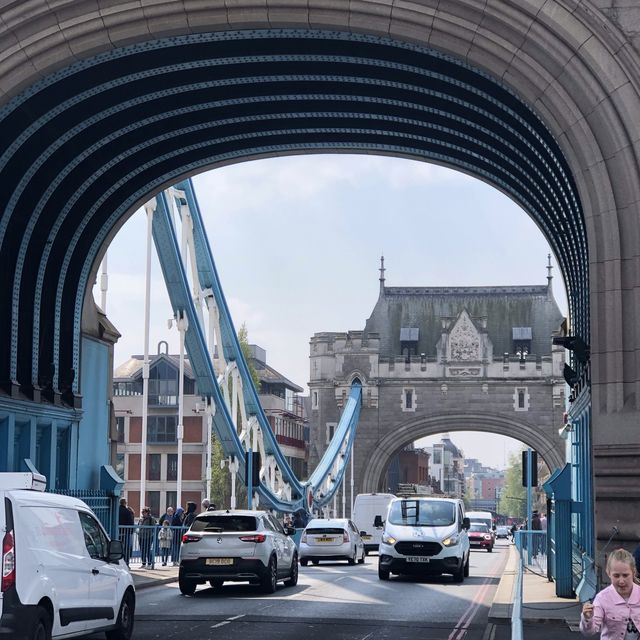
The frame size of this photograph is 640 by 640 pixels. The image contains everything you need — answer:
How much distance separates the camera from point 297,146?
21.0 meters

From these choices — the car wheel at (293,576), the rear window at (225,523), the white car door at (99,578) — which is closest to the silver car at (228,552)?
the rear window at (225,523)

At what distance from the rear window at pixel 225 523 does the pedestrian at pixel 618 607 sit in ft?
46.7

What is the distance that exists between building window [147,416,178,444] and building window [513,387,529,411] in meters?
20.6

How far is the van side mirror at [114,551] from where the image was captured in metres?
12.9

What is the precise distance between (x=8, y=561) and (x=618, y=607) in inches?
210

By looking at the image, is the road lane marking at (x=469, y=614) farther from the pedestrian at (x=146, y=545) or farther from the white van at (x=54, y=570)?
the pedestrian at (x=146, y=545)

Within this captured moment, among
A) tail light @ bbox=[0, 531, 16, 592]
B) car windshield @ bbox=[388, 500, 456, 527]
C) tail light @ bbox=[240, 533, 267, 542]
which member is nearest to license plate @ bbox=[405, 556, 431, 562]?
car windshield @ bbox=[388, 500, 456, 527]

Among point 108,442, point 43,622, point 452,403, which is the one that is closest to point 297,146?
point 108,442

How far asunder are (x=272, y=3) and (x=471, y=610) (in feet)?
29.3

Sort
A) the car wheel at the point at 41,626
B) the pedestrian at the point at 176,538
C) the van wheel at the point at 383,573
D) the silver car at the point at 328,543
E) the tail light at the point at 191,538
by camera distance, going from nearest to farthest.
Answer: the car wheel at the point at 41,626
the tail light at the point at 191,538
the van wheel at the point at 383,573
the pedestrian at the point at 176,538
the silver car at the point at 328,543

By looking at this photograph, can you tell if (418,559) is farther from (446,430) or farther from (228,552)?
(446,430)

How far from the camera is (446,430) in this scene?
7638 centimetres

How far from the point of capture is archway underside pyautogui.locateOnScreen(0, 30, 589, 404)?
16312mm

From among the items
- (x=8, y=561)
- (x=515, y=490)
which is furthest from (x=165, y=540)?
(x=515, y=490)
